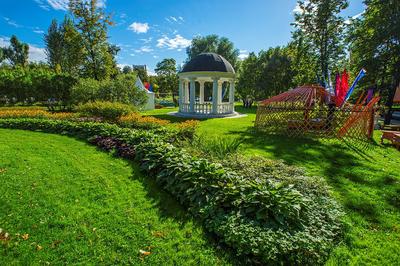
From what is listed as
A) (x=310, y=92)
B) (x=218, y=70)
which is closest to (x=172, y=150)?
(x=310, y=92)

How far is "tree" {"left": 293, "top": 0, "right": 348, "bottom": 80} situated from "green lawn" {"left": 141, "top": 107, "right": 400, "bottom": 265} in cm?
1349

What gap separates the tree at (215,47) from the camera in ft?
139

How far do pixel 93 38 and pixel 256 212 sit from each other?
24947 mm

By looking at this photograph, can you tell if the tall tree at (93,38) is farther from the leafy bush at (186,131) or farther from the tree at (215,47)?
the tree at (215,47)

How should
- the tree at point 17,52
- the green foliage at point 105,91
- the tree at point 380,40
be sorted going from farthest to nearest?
the tree at point 17,52 < the green foliage at point 105,91 < the tree at point 380,40

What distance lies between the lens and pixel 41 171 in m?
5.45

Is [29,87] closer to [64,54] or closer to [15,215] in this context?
[64,54]

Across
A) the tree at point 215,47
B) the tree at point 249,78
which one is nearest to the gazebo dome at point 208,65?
the tree at point 249,78

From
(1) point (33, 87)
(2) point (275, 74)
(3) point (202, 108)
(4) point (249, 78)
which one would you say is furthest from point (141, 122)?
(4) point (249, 78)

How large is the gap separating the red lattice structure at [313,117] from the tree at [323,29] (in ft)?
30.4

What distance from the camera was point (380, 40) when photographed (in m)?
16.1

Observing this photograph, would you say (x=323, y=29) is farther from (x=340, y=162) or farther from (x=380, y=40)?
(x=340, y=162)

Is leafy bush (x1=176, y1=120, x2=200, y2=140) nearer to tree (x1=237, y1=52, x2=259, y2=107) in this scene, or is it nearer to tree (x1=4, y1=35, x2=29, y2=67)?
tree (x1=237, y1=52, x2=259, y2=107)

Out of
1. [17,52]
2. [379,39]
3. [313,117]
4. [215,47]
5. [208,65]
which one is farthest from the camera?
[17,52]
